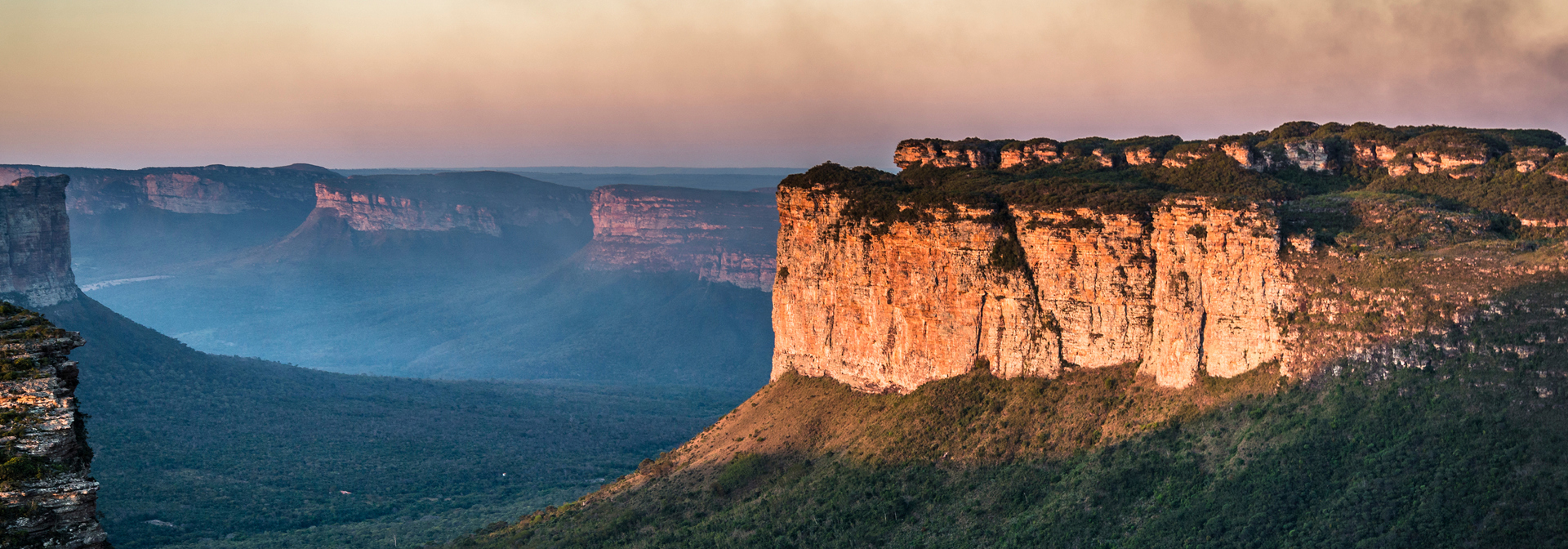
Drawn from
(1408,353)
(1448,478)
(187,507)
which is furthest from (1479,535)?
(187,507)

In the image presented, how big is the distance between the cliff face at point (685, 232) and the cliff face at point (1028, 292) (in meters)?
105

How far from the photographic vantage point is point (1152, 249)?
45.6m

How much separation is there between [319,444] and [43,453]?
6993cm

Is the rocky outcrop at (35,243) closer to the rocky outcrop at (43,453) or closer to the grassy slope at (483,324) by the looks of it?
the grassy slope at (483,324)

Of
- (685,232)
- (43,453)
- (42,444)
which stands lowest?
(685,232)

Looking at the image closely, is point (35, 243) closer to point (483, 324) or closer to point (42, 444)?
point (483, 324)

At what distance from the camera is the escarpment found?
1594 inches

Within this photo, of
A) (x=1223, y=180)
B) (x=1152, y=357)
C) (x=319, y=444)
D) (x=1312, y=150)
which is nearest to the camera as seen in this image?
(x=1152, y=357)

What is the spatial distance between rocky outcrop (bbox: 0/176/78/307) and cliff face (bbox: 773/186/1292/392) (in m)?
73.0

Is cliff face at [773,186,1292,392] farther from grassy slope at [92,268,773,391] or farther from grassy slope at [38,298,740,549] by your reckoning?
grassy slope at [92,268,773,391]

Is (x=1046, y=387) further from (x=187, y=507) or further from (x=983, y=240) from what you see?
(x=187, y=507)

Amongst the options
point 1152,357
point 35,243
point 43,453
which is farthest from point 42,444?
point 35,243

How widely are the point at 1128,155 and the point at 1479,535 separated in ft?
105

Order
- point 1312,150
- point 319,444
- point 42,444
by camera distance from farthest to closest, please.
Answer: point 319,444 < point 1312,150 < point 42,444
